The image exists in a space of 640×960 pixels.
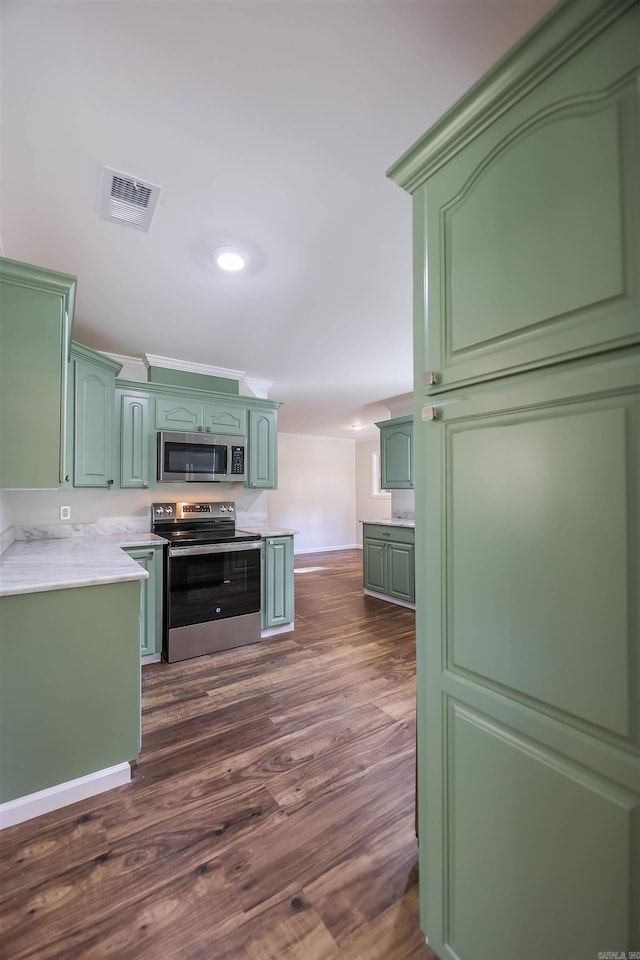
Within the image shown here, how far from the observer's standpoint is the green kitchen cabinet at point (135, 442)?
339 centimetres

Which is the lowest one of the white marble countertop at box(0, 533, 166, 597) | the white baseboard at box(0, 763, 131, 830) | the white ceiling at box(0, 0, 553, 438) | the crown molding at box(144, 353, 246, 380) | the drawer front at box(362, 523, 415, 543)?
the white baseboard at box(0, 763, 131, 830)

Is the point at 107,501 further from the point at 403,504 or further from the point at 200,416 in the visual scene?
the point at 403,504

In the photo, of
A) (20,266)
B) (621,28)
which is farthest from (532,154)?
(20,266)

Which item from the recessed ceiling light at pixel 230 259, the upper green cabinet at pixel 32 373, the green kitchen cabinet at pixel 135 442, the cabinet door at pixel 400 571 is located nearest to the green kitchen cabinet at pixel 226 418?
the green kitchen cabinet at pixel 135 442

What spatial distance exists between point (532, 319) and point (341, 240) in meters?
1.53

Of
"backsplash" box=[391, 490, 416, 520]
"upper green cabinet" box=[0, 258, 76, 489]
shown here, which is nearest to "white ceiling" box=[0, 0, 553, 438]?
"upper green cabinet" box=[0, 258, 76, 489]

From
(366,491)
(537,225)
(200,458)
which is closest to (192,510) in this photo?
(200,458)

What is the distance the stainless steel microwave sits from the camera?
355 centimetres

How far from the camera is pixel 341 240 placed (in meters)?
2.04

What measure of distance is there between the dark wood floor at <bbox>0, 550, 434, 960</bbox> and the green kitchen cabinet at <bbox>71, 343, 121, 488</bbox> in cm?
170

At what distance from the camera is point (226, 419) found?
3.93 meters

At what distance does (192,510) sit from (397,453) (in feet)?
8.63

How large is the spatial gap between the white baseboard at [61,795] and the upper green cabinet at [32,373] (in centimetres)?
132

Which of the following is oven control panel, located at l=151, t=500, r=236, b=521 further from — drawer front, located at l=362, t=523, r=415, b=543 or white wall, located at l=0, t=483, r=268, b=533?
drawer front, located at l=362, t=523, r=415, b=543
